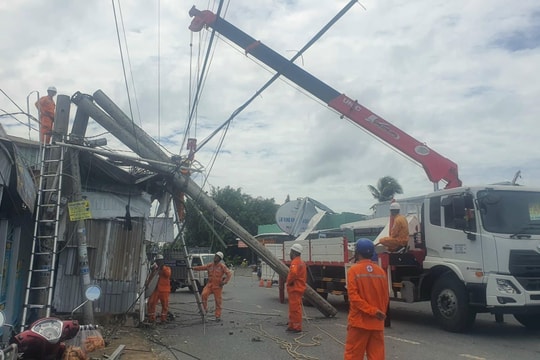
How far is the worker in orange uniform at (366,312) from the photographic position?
19.3 feet

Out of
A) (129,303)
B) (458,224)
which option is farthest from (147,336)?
(458,224)

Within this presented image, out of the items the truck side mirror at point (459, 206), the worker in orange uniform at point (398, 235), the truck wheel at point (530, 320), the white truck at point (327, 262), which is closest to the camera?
the truck side mirror at point (459, 206)

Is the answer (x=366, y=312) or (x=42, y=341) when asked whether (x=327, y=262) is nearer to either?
(x=366, y=312)

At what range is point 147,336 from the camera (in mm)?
10438

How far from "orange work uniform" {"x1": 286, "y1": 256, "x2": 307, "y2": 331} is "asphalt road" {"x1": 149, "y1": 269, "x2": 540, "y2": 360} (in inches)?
11.8

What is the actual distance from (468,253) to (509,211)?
115 centimetres

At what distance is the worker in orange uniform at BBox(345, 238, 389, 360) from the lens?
5.88m

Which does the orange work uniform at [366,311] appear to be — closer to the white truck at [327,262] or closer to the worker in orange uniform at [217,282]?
the worker in orange uniform at [217,282]

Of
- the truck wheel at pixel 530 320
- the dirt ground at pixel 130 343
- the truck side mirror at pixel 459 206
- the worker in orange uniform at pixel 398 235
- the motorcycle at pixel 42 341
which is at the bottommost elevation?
the dirt ground at pixel 130 343

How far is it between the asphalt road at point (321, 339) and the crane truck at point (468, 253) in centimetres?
58

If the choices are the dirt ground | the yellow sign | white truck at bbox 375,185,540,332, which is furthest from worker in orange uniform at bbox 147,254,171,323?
white truck at bbox 375,185,540,332

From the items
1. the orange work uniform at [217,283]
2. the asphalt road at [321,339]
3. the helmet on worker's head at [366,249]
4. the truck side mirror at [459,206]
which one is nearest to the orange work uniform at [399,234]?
the truck side mirror at [459,206]

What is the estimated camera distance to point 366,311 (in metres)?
5.84

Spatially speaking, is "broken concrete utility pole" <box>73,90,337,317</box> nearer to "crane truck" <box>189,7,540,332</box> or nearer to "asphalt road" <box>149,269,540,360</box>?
"asphalt road" <box>149,269,540,360</box>
